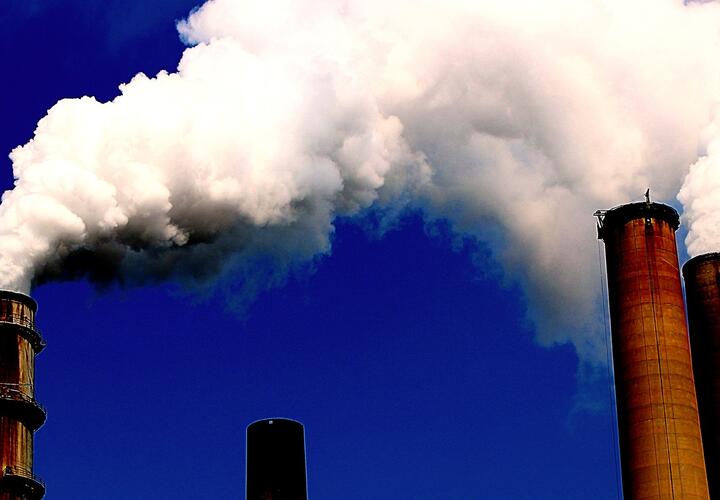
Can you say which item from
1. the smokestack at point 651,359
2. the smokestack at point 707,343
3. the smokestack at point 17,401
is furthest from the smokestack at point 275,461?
the smokestack at point 707,343

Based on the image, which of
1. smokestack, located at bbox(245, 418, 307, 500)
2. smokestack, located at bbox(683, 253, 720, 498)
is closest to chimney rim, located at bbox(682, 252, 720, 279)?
smokestack, located at bbox(683, 253, 720, 498)

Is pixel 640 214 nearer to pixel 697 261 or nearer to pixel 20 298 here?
pixel 697 261

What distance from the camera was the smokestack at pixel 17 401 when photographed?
38312 mm

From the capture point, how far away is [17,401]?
38.7 meters

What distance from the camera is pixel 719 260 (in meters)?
43.9

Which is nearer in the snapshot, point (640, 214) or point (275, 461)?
point (275, 461)

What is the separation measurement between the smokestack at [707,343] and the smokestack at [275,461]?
1693 centimetres

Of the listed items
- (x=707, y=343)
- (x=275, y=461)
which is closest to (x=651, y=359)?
(x=707, y=343)

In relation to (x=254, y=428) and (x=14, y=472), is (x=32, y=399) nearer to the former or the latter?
(x=14, y=472)

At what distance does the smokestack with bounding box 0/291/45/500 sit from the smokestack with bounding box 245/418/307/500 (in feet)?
36.7

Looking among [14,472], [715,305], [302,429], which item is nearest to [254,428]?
[302,429]

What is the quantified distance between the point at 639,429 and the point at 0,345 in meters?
20.0

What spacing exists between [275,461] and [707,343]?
19098mm

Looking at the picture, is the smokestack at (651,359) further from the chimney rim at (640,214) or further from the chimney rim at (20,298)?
the chimney rim at (20,298)
